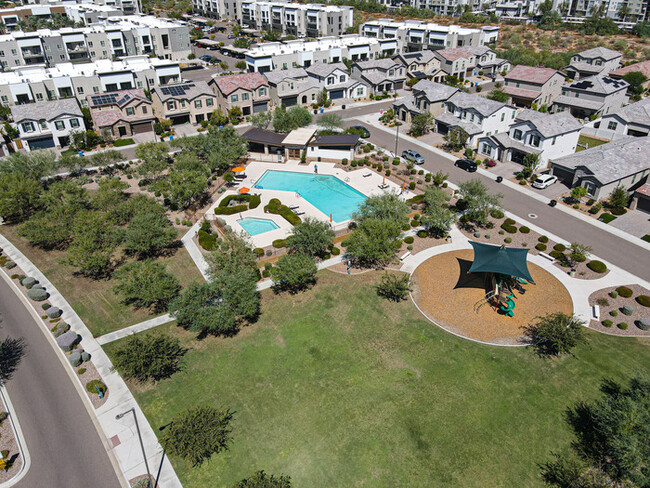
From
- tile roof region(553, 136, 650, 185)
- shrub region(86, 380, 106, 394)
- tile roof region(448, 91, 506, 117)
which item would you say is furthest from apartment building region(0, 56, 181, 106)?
tile roof region(553, 136, 650, 185)

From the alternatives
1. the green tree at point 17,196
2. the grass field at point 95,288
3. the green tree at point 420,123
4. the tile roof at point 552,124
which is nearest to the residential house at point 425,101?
Result: the green tree at point 420,123

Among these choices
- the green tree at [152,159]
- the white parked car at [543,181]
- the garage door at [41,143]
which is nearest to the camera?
the white parked car at [543,181]

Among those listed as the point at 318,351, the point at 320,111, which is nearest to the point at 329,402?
the point at 318,351

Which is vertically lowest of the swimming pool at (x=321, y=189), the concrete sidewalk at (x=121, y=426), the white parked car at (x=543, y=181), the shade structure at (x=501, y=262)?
the concrete sidewalk at (x=121, y=426)

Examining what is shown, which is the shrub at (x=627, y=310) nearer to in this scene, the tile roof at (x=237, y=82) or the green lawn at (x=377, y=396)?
the green lawn at (x=377, y=396)

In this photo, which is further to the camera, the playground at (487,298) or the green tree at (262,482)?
the playground at (487,298)

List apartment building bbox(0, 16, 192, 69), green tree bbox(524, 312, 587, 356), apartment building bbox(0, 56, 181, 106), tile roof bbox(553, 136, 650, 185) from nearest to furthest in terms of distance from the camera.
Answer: green tree bbox(524, 312, 587, 356) < tile roof bbox(553, 136, 650, 185) < apartment building bbox(0, 56, 181, 106) < apartment building bbox(0, 16, 192, 69)

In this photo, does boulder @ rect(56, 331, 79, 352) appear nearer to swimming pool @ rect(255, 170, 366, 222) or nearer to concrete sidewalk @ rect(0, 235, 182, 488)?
concrete sidewalk @ rect(0, 235, 182, 488)
